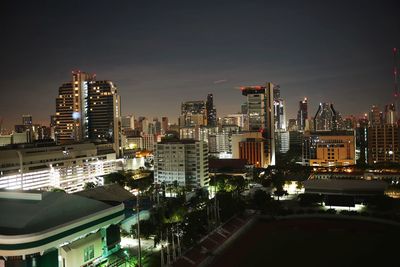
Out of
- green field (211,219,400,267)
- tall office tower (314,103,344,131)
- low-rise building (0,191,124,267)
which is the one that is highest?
tall office tower (314,103,344,131)

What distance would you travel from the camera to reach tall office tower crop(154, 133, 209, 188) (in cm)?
2156

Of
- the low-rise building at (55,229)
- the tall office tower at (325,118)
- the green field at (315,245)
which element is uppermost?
the tall office tower at (325,118)

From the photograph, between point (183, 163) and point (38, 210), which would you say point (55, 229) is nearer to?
point (38, 210)

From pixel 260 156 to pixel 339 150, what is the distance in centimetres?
637

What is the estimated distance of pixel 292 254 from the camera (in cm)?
1075

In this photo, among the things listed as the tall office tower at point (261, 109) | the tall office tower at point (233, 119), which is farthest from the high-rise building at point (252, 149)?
the tall office tower at point (233, 119)

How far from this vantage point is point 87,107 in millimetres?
34656

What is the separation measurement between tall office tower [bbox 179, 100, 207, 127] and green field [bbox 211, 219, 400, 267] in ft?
145

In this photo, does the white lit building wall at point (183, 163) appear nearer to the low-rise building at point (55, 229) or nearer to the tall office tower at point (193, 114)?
the low-rise building at point (55, 229)

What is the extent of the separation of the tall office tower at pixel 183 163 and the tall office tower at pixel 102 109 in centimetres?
1237

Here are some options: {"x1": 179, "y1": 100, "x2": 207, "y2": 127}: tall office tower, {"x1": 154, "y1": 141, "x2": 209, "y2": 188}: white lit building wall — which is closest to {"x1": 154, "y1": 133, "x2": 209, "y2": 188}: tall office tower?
{"x1": 154, "y1": 141, "x2": 209, "y2": 188}: white lit building wall

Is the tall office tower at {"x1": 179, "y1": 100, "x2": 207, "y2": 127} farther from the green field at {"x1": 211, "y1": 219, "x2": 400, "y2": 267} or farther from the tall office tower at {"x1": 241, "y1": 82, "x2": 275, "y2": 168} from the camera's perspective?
the green field at {"x1": 211, "y1": 219, "x2": 400, "y2": 267}

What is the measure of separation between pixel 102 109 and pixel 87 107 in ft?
4.97

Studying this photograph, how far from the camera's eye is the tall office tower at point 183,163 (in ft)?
70.7
